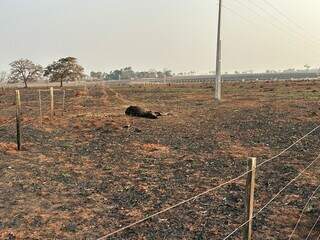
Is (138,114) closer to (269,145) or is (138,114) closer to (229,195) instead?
(269,145)

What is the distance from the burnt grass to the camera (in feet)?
29.5

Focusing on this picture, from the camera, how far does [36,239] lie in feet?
27.2

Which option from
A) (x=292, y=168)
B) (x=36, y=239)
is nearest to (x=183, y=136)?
(x=292, y=168)

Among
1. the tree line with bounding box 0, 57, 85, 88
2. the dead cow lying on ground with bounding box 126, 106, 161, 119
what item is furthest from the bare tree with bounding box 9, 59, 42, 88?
the dead cow lying on ground with bounding box 126, 106, 161, 119

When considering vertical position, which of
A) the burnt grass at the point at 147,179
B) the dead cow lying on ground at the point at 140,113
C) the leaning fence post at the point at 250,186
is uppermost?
the leaning fence post at the point at 250,186

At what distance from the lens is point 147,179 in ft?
41.2

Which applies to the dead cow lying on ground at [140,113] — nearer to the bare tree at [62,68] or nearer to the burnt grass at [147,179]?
the burnt grass at [147,179]

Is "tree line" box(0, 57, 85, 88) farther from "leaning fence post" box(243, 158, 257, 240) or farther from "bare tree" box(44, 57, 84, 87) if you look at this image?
"leaning fence post" box(243, 158, 257, 240)

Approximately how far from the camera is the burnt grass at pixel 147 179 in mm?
9000

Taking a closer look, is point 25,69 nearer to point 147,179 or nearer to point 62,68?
point 62,68

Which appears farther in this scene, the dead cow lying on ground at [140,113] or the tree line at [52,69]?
the tree line at [52,69]

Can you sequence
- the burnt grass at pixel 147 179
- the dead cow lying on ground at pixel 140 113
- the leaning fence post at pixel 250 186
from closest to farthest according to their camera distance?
the leaning fence post at pixel 250 186 < the burnt grass at pixel 147 179 < the dead cow lying on ground at pixel 140 113

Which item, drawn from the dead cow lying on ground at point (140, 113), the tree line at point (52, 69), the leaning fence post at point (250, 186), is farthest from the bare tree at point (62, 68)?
the leaning fence post at point (250, 186)

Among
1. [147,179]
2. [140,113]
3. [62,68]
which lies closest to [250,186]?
[147,179]
